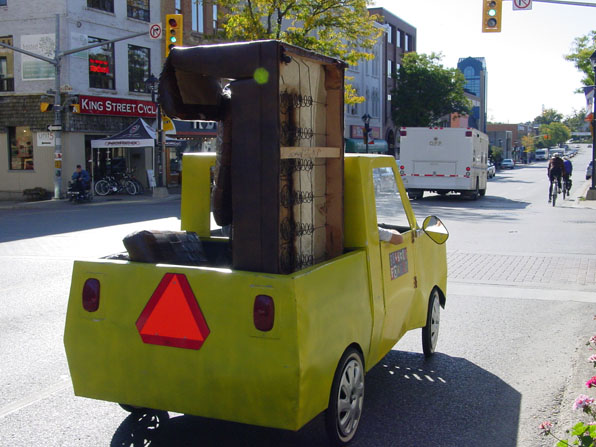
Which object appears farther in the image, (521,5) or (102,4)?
(102,4)

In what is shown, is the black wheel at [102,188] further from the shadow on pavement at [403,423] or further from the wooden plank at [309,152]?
the wooden plank at [309,152]

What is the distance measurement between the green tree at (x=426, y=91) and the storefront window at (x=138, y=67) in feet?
112

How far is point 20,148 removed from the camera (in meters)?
31.8

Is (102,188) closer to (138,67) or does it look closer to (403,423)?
(138,67)

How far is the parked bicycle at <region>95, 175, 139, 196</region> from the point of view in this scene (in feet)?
102

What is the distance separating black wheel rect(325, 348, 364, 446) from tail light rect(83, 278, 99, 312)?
1.39m

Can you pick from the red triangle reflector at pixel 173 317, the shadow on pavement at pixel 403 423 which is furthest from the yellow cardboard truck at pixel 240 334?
the shadow on pavement at pixel 403 423

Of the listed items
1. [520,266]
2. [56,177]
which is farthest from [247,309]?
[56,177]

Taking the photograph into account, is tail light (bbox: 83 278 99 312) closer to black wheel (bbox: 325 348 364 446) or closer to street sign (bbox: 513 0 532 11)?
black wheel (bbox: 325 348 364 446)

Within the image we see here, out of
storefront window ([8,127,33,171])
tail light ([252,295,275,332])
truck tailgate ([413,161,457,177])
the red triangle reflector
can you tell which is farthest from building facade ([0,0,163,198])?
tail light ([252,295,275,332])

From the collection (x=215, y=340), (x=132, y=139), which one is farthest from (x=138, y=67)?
(x=215, y=340)

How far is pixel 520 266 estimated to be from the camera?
431 inches

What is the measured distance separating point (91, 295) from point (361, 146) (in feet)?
177

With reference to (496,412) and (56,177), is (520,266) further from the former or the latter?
(56,177)
